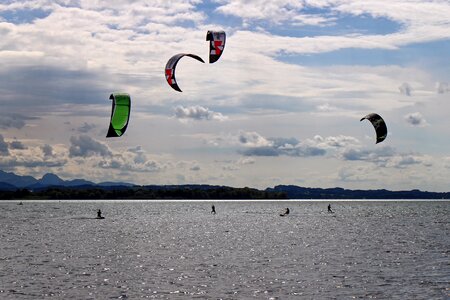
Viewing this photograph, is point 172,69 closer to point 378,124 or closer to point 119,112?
point 119,112

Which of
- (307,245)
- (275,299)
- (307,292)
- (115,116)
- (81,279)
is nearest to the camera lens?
(275,299)

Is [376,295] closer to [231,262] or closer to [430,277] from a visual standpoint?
[430,277]

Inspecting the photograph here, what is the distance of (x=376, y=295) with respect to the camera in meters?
31.3

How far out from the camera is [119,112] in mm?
44438

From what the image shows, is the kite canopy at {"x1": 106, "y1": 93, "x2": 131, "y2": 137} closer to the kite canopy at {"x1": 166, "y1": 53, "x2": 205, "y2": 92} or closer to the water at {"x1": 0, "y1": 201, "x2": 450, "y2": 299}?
the kite canopy at {"x1": 166, "y1": 53, "x2": 205, "y2": 92}

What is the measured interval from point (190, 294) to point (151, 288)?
9.20ft

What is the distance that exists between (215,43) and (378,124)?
43.4 ft

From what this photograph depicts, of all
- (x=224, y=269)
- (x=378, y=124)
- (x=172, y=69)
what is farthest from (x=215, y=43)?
(x=224, y=269)

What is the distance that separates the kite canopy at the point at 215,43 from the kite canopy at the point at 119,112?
643 centimetres

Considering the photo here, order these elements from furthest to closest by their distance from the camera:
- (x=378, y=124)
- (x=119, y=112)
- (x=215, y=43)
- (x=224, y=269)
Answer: (x=378, y=124), (x=215, y=43), (x=119, y=112), (x=224, y=269)

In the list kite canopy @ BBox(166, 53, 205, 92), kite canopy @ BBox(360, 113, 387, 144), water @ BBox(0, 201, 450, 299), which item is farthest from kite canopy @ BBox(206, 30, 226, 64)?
water @ BBox(0, 201, 450, 299)

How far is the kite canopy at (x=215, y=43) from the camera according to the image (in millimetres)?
47156

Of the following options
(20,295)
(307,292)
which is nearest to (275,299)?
(307,292)

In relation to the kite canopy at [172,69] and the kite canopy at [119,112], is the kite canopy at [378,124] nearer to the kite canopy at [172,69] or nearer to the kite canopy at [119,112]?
the kite canopy at [172,69]
